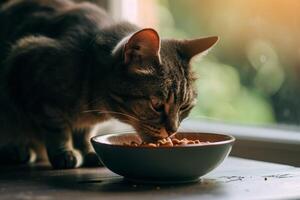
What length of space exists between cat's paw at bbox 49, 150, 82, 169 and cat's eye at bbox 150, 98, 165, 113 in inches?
10.7

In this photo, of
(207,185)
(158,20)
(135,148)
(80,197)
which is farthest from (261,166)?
(158,20)

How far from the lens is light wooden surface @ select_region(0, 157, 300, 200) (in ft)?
3.89

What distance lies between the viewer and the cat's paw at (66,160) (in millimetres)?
1592

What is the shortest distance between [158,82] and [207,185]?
0.30 m

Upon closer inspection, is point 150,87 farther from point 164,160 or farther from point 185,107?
point 164,160

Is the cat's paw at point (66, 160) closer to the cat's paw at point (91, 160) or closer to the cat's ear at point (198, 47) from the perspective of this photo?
the cat's paw at point (91, 160)

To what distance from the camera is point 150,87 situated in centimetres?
147

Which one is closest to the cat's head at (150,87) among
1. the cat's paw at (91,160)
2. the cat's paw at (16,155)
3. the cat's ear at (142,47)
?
the cat's ear at (142,47)

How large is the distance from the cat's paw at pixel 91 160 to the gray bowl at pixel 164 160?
0.28 metres

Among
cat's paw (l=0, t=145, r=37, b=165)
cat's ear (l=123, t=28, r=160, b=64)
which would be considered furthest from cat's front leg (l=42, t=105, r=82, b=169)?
cat's ear (l=123, t=28, r=160, b=64)

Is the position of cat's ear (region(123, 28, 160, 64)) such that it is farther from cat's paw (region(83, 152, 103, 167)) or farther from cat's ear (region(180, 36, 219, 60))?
cat's paw (region(83, 152, 103, 167))

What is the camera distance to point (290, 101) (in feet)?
6.40

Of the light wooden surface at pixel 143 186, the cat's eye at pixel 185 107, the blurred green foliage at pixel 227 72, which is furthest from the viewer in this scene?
the blurred green foliage at pixel 227 72

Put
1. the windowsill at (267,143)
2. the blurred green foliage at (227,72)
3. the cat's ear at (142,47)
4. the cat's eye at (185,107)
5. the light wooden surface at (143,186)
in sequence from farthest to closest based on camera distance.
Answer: the blurred green foliage at (227,72) < the windowsill at (267,143) < the cat's eye at (185,107) < the cat's ear at (142,47) < the light wooden surface at (143,186)
